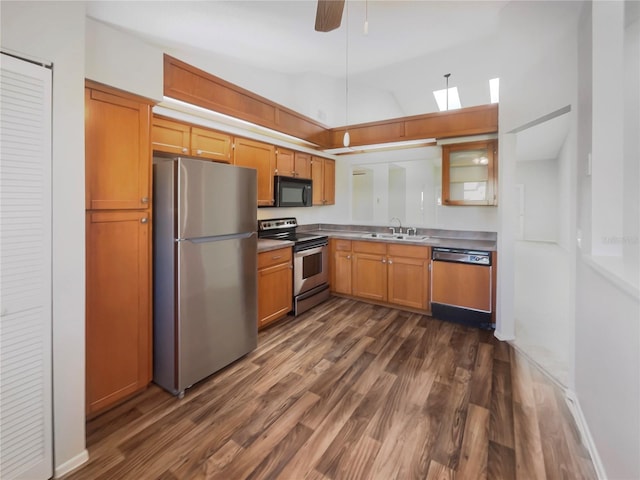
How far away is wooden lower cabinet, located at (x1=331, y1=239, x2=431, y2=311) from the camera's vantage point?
11.7 ft

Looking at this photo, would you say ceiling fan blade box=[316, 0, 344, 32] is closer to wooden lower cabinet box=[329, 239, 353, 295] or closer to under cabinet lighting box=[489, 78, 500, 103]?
wooden lower cabinet box=[329, 239, 353, 295]

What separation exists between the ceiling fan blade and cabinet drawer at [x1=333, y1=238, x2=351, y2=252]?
8.70ft

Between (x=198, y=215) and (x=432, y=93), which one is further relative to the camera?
(x=432, y=93)

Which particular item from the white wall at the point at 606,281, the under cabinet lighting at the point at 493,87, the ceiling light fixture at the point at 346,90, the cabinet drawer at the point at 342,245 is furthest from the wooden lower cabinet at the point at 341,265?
the under cabinet lighting at the point at 493,87

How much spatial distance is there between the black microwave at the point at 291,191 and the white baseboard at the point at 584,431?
10.4ft

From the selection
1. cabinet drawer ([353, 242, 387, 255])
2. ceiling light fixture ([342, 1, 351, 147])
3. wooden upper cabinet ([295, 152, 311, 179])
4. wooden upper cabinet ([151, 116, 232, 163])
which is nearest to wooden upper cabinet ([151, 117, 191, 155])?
wooden upper cabinet ([151, 116, 232, 163])

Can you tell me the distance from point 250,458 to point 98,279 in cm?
140

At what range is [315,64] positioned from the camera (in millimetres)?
3678

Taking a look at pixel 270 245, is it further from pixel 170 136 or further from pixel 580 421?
pixel 580 421

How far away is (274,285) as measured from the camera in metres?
3.19

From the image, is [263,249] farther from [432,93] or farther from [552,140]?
[552,140]

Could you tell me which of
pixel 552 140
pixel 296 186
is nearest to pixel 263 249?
pixel 296 186

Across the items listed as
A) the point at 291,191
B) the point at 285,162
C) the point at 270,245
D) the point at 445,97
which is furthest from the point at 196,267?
the point at 445,97

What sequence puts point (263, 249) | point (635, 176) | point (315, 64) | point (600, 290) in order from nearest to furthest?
point (600, 290) < point (635, 176) < point (263, 249) < point (315, 64)
